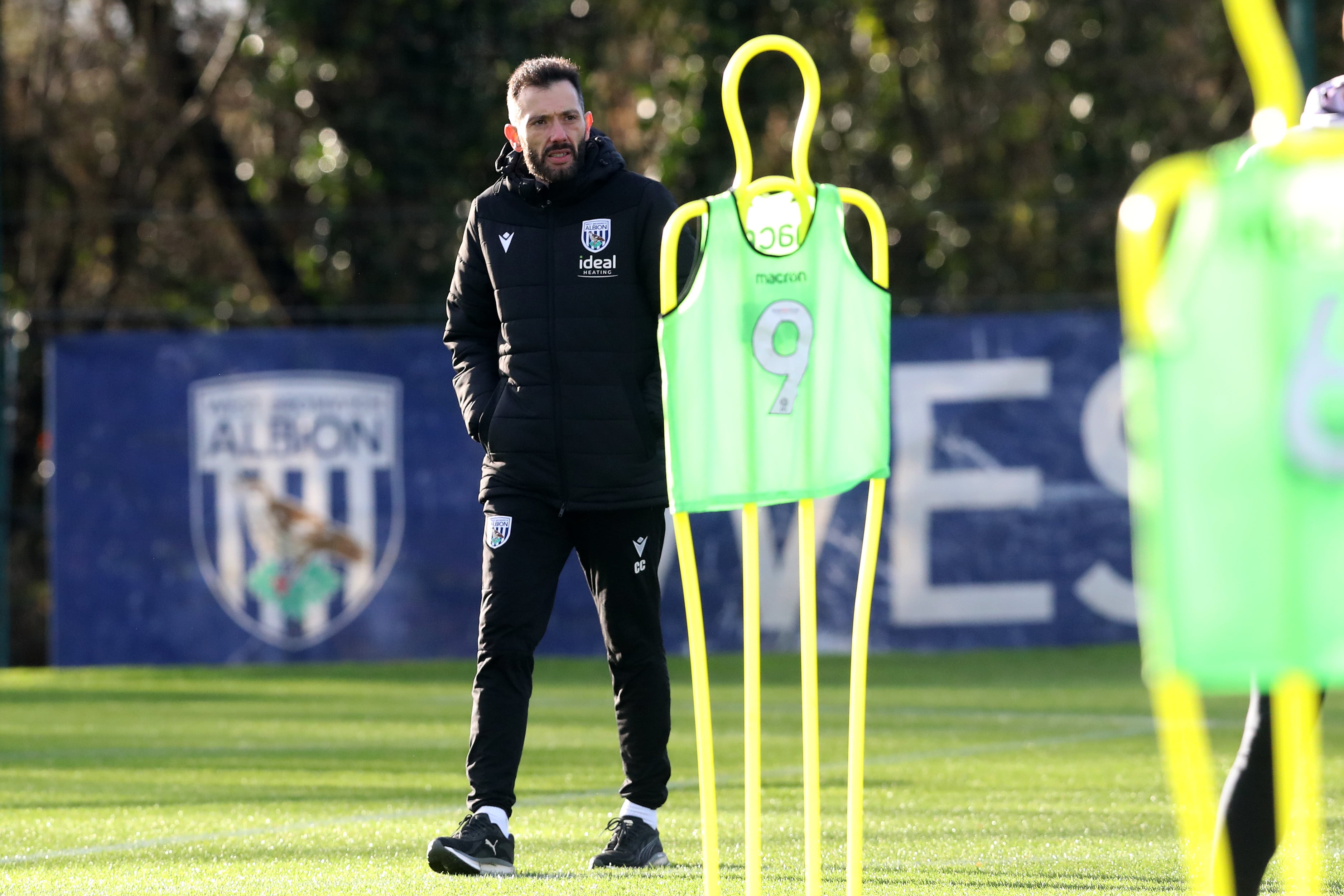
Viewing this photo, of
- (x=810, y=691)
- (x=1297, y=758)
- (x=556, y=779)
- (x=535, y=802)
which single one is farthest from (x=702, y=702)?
(x=556, y=779)

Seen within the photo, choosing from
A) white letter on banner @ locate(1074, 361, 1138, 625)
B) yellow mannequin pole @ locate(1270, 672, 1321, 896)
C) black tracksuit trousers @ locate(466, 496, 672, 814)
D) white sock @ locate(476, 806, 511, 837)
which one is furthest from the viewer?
white letter on banner @ locate(1074, 361, 1138, 625)

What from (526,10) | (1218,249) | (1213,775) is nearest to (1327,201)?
(1218,249)

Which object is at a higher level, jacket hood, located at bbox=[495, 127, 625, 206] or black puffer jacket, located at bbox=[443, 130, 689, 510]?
jacket hood, located at bbox=[495, 127, 625, 206]

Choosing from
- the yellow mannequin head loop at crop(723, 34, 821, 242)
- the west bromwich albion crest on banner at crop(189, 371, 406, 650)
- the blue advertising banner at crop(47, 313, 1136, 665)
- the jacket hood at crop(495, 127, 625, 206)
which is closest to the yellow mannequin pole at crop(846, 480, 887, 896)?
the yellow mannequin head loop at crop(723, 34, 821, 242)

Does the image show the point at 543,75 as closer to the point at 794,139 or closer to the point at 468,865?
the point at 794,139

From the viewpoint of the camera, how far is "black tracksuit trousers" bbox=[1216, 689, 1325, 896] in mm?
3545

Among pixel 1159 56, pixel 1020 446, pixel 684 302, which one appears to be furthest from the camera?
pixel 1159 56

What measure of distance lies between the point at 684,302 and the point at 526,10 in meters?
11.9

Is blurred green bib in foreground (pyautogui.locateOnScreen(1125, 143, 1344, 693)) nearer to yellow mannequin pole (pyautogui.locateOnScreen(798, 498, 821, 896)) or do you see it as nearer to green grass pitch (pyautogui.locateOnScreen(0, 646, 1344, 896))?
yellow mannequin pole (pyautogui.locateOnScreen(798, 498, 821, 896))

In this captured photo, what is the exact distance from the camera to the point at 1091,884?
481 cm

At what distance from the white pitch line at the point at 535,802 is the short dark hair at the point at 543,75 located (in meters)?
2.32

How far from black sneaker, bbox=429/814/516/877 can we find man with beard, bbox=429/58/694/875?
0.06 m

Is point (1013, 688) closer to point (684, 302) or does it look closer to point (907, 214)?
point (907, 214)

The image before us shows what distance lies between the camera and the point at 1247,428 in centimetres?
233
